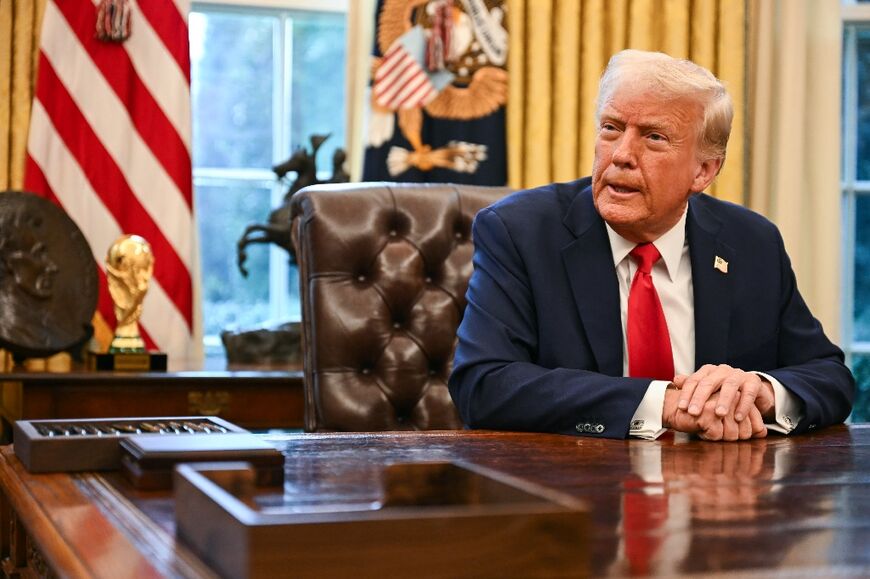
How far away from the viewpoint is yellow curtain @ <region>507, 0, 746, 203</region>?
170 inches

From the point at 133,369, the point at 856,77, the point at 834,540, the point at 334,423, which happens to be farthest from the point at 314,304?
the point at 856,77

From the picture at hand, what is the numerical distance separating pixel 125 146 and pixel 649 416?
8.57ft

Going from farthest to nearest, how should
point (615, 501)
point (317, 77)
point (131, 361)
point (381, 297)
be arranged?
point (317, 77)
point (131, 361)
point (381, 297)
point (615, 501)

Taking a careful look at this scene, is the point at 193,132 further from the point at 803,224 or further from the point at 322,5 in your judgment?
the point at 803,224

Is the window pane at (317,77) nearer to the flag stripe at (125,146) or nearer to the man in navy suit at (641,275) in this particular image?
the flag stripe at (125,146)

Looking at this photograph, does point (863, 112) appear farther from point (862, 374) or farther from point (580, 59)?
point (580, 59)

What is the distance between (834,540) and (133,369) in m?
2.64

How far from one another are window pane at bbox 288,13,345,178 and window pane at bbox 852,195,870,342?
7.06ft

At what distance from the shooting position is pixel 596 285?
2.33m

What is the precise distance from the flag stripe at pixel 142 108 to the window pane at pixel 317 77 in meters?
0.54

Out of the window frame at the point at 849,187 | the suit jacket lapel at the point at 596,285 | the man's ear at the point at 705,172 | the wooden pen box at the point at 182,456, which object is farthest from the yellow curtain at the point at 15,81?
the window frame at the point at 849,187

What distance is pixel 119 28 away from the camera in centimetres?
392

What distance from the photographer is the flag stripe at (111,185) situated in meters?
3.95

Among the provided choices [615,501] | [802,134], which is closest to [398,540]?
[615,501]
